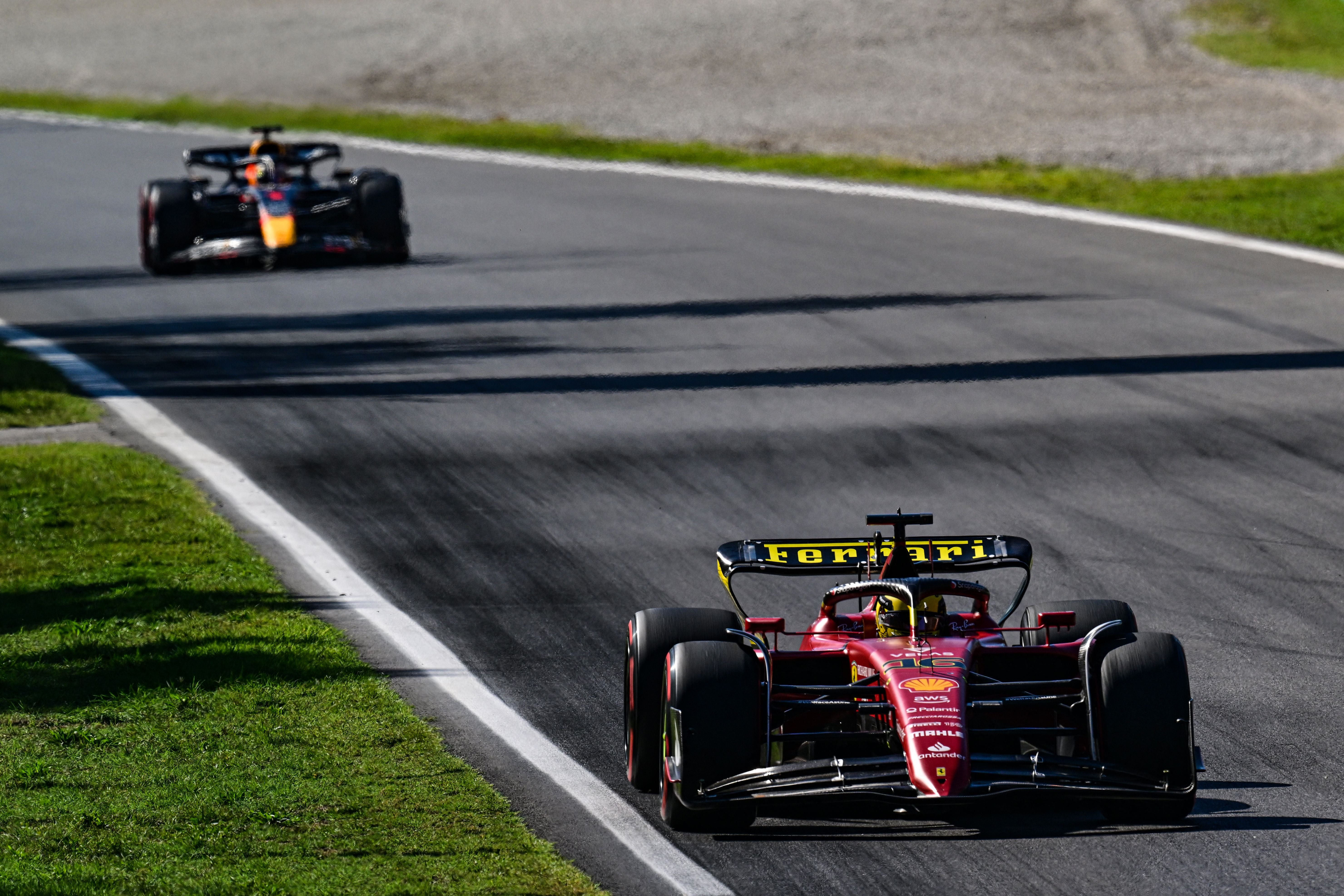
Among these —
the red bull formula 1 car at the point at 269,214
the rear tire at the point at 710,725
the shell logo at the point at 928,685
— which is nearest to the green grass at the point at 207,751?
the rear tire at the point at 710,725

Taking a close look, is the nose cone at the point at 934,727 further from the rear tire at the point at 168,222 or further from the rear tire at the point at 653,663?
the rear tire at the point at 168,222

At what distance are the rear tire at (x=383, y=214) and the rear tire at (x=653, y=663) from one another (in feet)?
53.0

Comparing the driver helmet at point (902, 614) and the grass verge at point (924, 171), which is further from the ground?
the driver helmet at point (902, 614)

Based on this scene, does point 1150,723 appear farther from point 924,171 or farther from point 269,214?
point 924,171

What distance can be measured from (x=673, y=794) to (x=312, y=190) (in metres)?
17.2

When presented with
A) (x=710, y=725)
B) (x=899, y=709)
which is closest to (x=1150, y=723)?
(x=899, y=709)

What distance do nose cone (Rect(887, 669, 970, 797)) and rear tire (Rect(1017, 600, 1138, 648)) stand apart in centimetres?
107

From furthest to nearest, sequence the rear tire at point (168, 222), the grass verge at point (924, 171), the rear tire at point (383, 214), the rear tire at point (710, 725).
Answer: the grass verge at point (924, 171), the rear tire at point (383, 214), the rear tire at point (168, 222), the rear tire at point (710, 725)

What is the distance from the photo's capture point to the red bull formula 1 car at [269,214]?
23.2 metres

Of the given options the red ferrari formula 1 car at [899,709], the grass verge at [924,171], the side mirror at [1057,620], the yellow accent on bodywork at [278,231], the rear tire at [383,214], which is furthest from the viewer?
the grass verge at [924,171]

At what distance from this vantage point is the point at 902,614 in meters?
8.05

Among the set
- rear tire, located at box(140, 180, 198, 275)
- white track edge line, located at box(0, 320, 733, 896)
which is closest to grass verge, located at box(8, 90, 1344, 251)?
rear tire, located at box(140, 180, 198, 275)

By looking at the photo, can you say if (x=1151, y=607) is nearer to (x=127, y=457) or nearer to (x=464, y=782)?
(x=464, y=782)

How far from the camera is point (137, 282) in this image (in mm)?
23969
